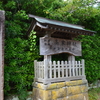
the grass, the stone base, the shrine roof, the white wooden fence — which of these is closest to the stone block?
the stone base

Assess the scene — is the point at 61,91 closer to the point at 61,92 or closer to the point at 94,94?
the point at 61,92

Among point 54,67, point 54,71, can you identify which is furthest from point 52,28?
point 54,71

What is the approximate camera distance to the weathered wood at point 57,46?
4.02m

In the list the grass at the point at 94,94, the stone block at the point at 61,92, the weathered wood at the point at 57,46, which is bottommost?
the grass at the point at 94,94

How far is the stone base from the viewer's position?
3786 mm

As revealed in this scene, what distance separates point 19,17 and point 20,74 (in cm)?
256

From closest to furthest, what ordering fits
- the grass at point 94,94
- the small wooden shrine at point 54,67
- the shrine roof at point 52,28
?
the shrine roof at point 52,28, the small wooden shrine at point 54,67, the grass at point 94,94

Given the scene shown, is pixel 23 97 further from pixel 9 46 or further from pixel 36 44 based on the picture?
pixel 36 44

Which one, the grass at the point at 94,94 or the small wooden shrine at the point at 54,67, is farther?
the grass at the point at 94,94

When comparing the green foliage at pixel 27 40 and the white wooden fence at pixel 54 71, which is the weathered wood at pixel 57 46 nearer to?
the white wooden fence at pixel 54 71

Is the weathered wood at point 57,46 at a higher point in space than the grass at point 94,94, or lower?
higher

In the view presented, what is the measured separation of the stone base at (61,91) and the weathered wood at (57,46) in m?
1.21

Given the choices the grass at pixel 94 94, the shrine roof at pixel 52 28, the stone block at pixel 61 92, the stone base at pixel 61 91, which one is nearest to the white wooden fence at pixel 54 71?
the stone base at pixel 61 91

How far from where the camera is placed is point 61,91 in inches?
160
